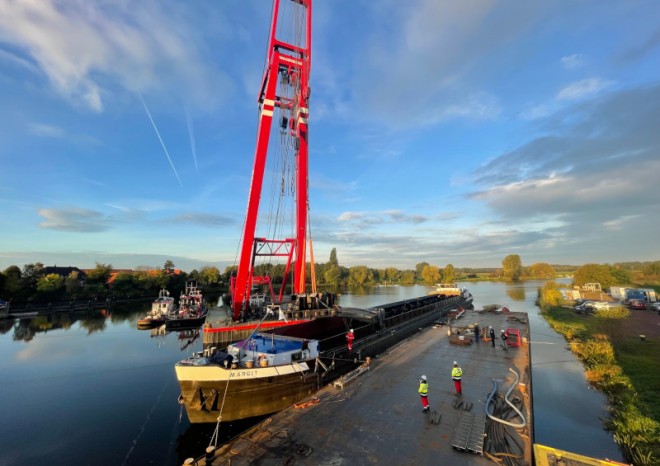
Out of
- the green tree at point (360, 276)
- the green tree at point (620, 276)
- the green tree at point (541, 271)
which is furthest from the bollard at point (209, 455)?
the green tree at point (541, 271)

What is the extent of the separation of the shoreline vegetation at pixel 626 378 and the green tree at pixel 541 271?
14816cm

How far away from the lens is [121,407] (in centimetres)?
1448

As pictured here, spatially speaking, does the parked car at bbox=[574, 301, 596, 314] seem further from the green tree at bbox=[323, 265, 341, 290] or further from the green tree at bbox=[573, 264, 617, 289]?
the green tree at bbox=[323, 265, 341, 290]

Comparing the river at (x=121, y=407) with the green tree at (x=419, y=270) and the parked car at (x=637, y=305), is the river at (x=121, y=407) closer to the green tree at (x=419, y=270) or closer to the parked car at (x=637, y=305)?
the parked car at (x=637, y=305)

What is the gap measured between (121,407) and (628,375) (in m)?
26.4

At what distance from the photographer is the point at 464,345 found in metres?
18.8

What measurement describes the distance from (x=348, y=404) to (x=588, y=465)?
6.40m

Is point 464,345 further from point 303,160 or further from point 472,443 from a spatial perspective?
point 303,160

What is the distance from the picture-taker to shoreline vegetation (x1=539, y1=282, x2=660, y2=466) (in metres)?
10.3

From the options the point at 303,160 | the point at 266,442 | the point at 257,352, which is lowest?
the point at 266,442

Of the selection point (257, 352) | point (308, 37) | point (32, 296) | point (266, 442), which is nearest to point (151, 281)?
point (32, 296)

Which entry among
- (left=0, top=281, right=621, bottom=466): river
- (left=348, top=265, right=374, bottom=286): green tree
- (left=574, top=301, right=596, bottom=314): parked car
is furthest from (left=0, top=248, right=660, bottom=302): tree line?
(left=574, top=301, right=596, bottom=314): parked car

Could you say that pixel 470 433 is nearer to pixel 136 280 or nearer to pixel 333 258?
pixel 136 280

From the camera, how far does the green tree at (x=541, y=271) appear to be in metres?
150
